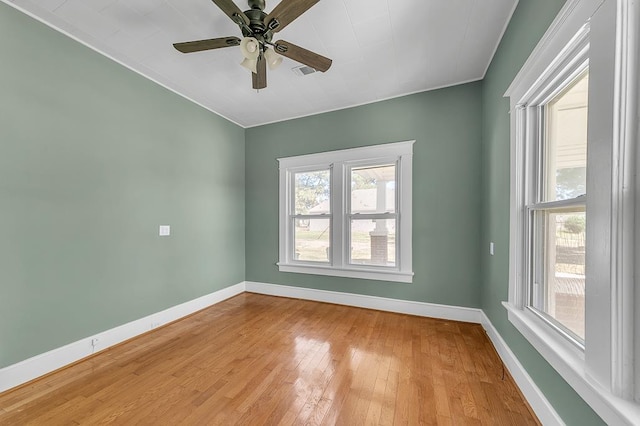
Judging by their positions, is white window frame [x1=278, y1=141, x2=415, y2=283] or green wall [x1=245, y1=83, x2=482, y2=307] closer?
green wall [x1=245, y1=83, x2=482, y2=307]

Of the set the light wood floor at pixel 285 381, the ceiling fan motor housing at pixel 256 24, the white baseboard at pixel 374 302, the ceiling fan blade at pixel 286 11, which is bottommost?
the light wood floor at pixel 285 381

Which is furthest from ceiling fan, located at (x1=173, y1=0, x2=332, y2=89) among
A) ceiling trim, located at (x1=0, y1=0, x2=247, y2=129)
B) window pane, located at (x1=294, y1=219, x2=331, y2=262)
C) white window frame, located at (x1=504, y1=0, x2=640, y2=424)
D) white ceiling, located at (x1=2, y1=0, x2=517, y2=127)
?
window pane, located at (x1=294, y1=219, x2=331, y2=262)

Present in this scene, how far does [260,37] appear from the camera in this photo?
5.87ft

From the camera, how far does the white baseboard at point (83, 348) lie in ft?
5.90

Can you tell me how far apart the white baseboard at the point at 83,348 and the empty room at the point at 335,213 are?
17 mm

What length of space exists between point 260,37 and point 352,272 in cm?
285

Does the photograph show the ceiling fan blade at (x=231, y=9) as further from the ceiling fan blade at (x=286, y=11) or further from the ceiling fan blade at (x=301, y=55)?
the ceiling fan blade at (x=301, y=55)

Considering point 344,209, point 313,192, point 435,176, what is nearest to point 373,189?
point 344,209

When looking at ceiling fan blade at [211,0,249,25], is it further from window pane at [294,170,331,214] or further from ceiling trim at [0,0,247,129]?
window pane at [294,170,331,214]

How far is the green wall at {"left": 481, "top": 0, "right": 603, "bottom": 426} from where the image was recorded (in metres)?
1.30

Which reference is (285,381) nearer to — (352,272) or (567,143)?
(352,272)

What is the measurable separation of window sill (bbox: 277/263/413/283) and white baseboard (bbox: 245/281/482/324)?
0.26 meters

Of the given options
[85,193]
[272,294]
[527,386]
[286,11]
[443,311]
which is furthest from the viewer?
[272,294]

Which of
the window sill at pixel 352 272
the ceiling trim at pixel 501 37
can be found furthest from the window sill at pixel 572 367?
the ceiling trim at pixel 501 37
